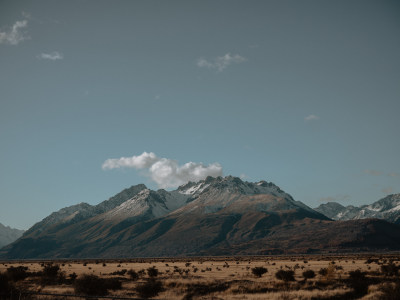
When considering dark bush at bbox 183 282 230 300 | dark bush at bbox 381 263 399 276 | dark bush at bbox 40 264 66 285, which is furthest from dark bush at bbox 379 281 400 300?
dark bush at bbox 40 264 66 285

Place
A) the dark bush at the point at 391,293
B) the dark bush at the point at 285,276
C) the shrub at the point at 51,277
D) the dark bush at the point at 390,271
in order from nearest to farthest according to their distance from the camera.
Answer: the dark bush at the point at 391,293 < the dark bush at the point at 285,276 < the shrub at the point at 51,277 < the dark bush at the point at 390,271


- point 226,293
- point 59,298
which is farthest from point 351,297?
point 59,298

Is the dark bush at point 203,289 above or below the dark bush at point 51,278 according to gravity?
below

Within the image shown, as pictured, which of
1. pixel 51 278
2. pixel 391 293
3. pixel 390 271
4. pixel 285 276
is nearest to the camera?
pixel 391 293

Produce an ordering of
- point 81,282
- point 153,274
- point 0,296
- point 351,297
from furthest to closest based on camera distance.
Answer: point 153,274 → point 81,282 → point 351,297 → point 0,296

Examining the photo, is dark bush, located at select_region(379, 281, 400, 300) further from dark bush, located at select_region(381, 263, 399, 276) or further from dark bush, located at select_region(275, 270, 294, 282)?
dark bush, located at select_region(381, 263, 399, 276)

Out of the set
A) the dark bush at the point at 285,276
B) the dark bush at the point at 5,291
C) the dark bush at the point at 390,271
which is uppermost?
the dark bush at the point at 5,291

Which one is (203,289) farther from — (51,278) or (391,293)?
(51,278)

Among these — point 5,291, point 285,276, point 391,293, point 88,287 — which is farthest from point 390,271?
point 5,291

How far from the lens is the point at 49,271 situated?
49.1m

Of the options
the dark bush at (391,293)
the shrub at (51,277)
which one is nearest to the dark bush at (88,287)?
the shrub at (51,277)

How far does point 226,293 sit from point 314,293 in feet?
26.8

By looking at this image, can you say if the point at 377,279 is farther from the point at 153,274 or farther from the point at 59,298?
the point at 59,298

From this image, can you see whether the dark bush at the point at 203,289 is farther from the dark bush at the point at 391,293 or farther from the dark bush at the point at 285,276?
the dark bush at the point at 391,293
